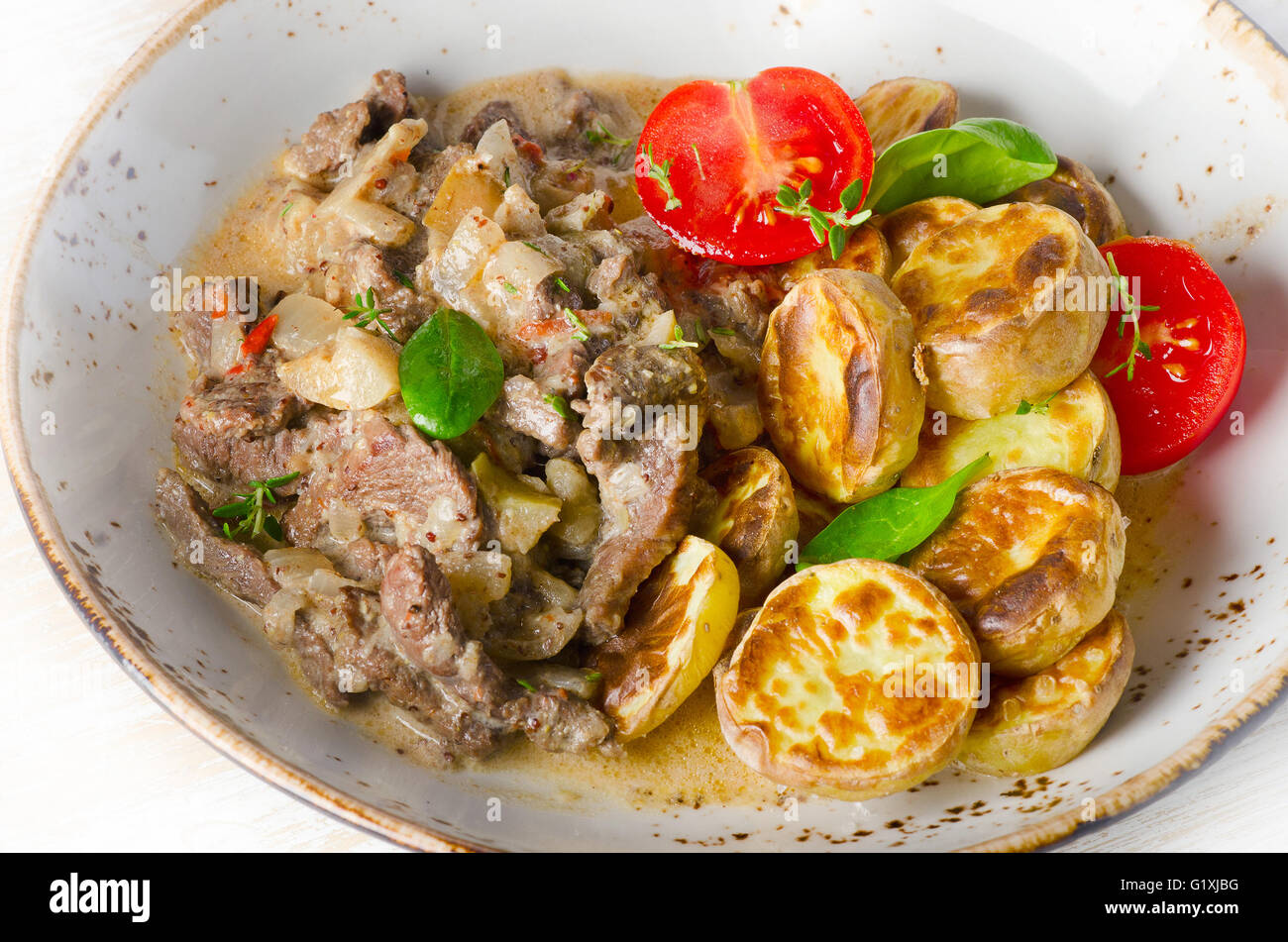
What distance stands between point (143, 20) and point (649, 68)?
206 cm

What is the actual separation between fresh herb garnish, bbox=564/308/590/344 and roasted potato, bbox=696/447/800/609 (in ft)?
1.65

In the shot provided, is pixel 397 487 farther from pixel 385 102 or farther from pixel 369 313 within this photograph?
pixel 385 102

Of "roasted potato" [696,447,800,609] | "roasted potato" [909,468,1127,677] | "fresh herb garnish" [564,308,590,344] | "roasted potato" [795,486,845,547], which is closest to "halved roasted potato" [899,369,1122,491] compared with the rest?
"roasted potato" [909,468,1127,677]

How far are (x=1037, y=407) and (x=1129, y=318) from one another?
36 cm

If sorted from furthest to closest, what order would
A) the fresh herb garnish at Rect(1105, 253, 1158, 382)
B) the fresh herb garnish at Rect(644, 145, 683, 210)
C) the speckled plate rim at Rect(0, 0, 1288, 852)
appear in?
the fresh herb garnish at Rect(644, 145, 683, 210) < the fresh herb garnish at Rect(1105, 253, 1158, 382) < the speckled plate rim at Rect(0, 0, 1288, 852)

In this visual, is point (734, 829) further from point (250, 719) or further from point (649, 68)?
point (649, 68)

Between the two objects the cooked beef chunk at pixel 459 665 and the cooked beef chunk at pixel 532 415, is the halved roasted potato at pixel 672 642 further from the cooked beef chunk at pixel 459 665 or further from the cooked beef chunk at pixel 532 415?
the cooked beef chunk at pixel 532 415

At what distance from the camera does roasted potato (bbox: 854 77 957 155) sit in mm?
3133

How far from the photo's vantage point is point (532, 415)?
97.5 inches

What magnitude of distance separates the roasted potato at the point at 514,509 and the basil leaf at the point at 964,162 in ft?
4.29

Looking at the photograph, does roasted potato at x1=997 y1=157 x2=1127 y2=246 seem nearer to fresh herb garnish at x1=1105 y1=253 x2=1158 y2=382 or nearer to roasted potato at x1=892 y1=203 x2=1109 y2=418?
fresh herb garnish at x1=1105 y1=253 x2=1158 y2=382

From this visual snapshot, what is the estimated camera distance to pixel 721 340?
2.80 m

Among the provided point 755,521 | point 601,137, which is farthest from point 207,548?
point 601,137

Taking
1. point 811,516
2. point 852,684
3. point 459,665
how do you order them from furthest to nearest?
point 811,516, point 459,665, point 852,684
